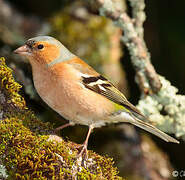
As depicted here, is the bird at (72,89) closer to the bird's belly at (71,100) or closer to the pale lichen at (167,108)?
the bird's belly at (71,100)

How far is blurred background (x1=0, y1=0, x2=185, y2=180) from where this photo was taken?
5.65 m

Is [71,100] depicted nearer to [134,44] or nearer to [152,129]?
[152,129]

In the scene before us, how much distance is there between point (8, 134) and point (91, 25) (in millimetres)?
3896

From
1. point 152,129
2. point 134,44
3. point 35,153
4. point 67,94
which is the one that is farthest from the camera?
point 134,44

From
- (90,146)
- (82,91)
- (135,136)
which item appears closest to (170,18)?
(135,136)

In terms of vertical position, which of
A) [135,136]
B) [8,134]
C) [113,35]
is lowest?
[135,136]

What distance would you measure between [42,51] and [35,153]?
1.53 metres

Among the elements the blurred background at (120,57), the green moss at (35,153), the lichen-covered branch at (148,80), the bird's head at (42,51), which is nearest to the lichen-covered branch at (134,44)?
the lichen-covered branch at (148,80)

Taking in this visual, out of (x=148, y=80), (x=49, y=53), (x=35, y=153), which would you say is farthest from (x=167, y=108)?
(x=35, y=153)

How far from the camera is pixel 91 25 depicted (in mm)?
6352

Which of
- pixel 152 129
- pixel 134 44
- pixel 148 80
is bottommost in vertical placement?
pixel 152 129

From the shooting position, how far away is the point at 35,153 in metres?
2.78

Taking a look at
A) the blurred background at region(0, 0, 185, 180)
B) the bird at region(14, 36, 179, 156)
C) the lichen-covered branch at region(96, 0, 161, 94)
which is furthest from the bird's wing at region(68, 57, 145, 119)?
the blurred background at region(0, 0, 185, 180)

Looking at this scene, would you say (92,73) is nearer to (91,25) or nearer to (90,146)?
(90,146)
